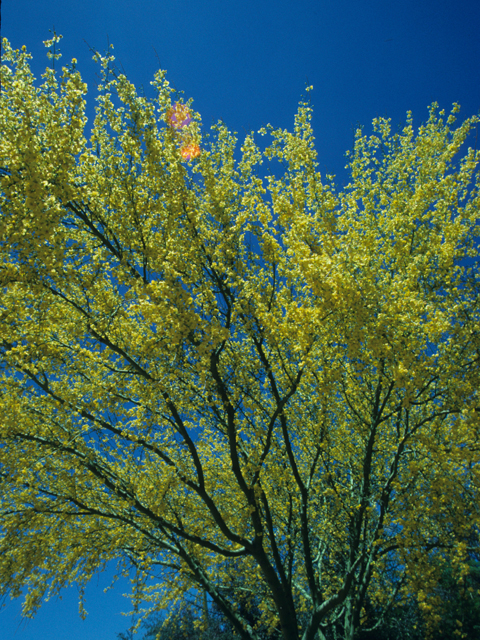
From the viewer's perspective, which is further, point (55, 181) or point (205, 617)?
point (205, 617)

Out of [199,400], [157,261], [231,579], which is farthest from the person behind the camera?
[231,579]

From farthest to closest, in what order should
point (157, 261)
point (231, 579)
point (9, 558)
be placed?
point (231, 579) → point (9, 558) → point (157, 261)

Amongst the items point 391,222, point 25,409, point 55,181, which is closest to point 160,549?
point 25,409

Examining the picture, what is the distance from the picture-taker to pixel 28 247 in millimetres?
4621

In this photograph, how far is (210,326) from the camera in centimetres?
515

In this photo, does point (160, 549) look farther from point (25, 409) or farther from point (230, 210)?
point (230, 210)

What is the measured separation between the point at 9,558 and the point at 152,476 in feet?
8.25

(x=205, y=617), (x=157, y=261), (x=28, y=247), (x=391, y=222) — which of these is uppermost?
(x=391, y=222)

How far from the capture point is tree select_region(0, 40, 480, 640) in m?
5.18

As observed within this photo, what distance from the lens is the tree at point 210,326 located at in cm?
518

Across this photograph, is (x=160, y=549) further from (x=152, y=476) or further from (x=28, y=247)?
(x=28, y=247)

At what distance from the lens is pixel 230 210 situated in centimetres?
658

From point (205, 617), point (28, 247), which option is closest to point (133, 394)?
point (28, 247)

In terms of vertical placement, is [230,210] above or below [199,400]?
above
